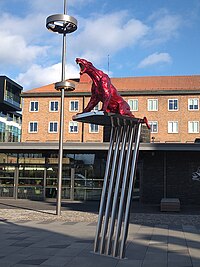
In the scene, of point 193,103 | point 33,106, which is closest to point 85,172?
point 193,103

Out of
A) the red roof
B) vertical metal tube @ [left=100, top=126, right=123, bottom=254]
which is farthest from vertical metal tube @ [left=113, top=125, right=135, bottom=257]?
the red roof

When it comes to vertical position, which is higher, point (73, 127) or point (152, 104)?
point (152, 104)

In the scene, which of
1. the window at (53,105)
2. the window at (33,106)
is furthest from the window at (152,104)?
the window at (33,106)

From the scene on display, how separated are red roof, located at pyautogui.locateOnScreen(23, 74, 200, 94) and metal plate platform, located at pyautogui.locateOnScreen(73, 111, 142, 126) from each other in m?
44.1

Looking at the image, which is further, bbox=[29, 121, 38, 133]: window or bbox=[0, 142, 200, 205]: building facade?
bbox=[29, 121, 38, 133]: window

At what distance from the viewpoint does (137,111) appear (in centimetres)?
5272

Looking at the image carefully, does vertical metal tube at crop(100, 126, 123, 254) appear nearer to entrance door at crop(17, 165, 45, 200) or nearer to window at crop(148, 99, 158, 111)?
entrance door at crop(17, 165, 45, 200)

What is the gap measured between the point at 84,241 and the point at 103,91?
4.44 metres

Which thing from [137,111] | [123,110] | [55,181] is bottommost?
[55,181]

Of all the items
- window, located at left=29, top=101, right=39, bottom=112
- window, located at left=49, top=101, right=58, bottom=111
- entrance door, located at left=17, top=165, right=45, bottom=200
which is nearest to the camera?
A: entrance door, located at left=17, top=165, right=45, bottom=200

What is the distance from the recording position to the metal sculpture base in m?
9.08

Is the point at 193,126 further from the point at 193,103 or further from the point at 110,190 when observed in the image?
the point at 110,190

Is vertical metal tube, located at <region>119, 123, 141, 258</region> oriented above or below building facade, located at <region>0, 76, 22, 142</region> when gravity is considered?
below

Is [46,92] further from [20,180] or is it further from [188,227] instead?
[188,227]
